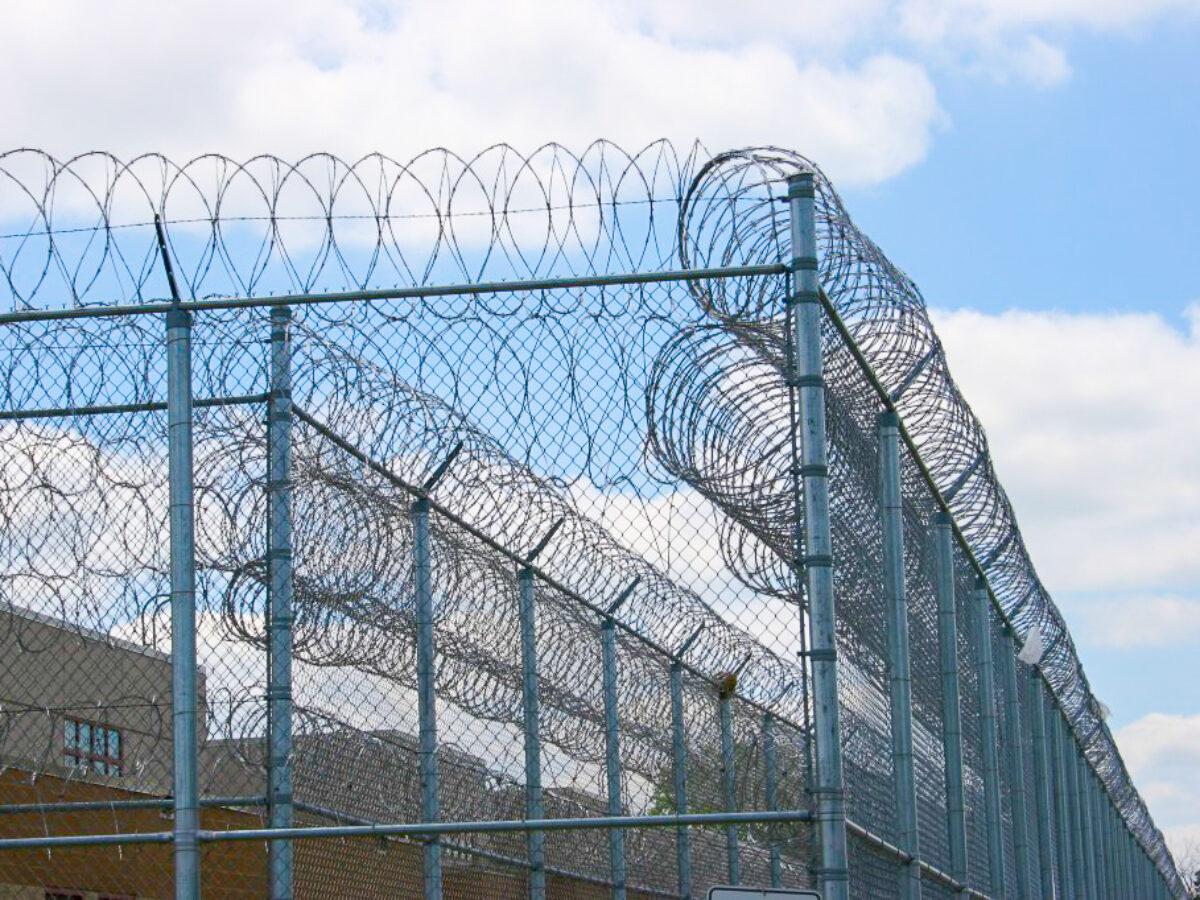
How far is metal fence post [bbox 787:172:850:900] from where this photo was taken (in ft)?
18.7

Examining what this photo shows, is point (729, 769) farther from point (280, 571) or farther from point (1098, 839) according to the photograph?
point (1098, 839)

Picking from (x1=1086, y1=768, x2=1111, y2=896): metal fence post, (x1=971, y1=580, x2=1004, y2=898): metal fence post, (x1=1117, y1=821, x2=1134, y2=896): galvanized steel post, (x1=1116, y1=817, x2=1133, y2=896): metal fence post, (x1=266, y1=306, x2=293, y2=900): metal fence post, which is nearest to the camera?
(x1=266, y1=306, x2=293, y2=900): metal fence post

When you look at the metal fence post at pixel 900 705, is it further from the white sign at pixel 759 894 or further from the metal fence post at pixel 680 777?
the metal fence post at pixel 680 777

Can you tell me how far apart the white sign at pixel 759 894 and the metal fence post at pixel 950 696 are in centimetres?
313

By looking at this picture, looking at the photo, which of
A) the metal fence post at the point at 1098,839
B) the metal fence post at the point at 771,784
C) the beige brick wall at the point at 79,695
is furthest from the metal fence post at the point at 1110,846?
the beige brick wall at the point at 79,695

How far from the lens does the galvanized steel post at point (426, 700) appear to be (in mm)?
8117

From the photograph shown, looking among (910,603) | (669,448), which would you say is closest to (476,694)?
(910,603)

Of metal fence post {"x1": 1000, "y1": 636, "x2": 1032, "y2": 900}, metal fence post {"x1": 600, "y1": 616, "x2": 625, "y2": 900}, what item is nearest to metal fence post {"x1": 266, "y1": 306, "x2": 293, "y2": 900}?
metal fence post {"x1": 600, "y1": 616, "x2": 625, "y2": 900}

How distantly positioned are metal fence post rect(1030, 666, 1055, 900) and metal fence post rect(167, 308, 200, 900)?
7446 millimetres

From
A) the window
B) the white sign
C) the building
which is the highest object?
the window

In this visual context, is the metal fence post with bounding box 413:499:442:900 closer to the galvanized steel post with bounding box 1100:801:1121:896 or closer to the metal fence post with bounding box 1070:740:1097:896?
the metal fence post with bounding box 1070:740:1097:896

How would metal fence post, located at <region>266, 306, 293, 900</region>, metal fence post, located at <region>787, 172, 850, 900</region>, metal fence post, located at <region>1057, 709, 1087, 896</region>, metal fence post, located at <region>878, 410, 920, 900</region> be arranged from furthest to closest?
metal fence post, located at <region>1057, 709, 1087, 896</region>, metal fence post, located at <region>878, 410, 920, 900</region>, metal fence post, located at <region>266, 306, 293, 900</region>, metal fence post, located at <region>787, 172, 850, 900</region>

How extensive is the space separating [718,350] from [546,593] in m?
4.57

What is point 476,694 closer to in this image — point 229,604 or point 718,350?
point 229,604
